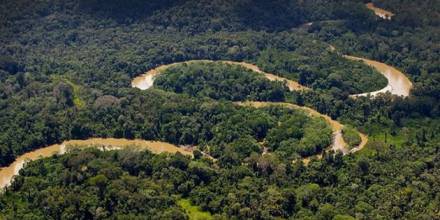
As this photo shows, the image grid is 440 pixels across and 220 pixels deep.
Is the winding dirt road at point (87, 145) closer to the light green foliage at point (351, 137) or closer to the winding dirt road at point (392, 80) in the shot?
the light green foliage at point (351, 137)

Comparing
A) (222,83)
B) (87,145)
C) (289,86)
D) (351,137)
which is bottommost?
(289,86)

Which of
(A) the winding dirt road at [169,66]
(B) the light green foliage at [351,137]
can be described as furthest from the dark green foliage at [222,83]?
(B) the light green foliage at [351,137]

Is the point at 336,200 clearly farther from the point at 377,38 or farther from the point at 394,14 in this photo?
the point at 394,14

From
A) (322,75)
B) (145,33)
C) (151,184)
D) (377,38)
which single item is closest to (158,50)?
(145,33)

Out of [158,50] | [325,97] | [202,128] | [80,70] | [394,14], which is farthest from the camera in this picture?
[394,14]

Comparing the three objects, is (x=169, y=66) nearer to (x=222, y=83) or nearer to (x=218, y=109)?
(x=222, y=83)

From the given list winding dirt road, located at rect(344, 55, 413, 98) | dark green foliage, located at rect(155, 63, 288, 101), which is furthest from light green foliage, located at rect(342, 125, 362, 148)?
dark green foliage, located at rect(155, 63, 288, 101)

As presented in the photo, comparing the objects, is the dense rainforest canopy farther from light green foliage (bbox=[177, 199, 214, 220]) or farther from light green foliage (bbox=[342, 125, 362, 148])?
light green foliage (bbox=[342, 125, 362, 148])

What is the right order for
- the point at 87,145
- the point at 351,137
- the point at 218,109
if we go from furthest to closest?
1. the point at 218,109
2. the point at 351,137
3. the point at 87,145

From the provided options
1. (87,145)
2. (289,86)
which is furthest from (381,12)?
(87,145)
